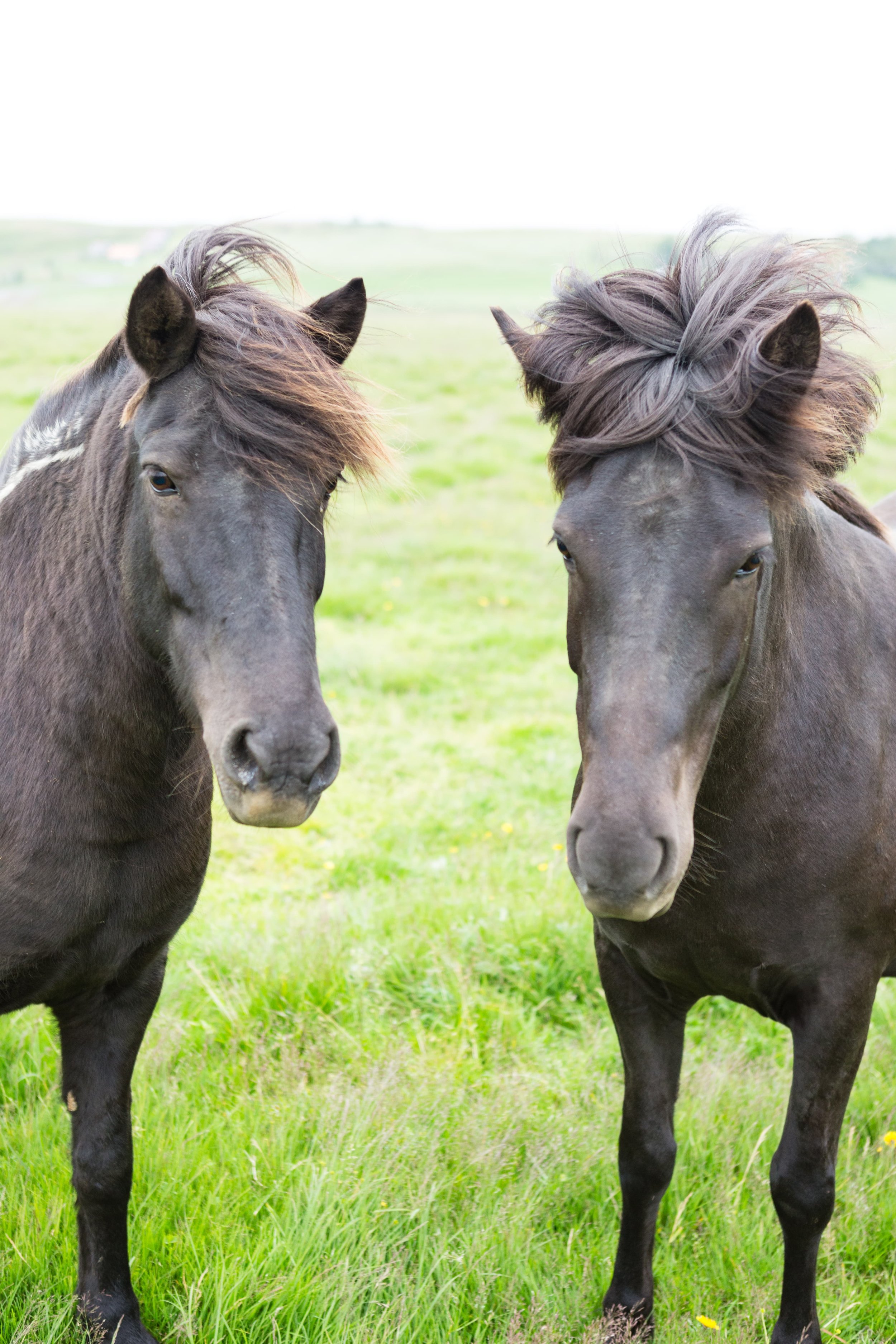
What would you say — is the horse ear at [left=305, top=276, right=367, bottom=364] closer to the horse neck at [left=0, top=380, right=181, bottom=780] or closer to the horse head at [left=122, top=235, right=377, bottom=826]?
the horse head at [left=122, top=235, right=377, bottom=826]

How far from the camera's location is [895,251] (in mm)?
41938

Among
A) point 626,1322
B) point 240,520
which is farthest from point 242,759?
point 626,1322

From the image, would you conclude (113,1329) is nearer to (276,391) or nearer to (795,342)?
(276,391)

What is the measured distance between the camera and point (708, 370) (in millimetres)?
2279

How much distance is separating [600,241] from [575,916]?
2714 mm

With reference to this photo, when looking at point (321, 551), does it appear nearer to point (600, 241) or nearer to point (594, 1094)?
point (600, 241)

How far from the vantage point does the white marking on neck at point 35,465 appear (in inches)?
109

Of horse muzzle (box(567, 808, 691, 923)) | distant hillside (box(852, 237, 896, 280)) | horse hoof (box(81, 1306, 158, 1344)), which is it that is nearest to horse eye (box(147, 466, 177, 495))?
horse muzzle (box(567, 808, 691, 923))

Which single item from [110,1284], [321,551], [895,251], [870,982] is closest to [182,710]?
[321,551]

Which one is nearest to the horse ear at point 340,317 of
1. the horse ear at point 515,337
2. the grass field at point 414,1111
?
the grass field at point 414,1111

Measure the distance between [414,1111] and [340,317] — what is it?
7.79ft

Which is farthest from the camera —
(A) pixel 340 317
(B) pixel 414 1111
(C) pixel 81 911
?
(B) pixel 414 1111

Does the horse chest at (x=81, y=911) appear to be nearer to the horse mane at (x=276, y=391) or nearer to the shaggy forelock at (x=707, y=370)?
the horse mane at (x=276, y=391)

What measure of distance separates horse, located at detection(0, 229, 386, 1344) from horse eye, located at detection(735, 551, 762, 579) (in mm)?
880
